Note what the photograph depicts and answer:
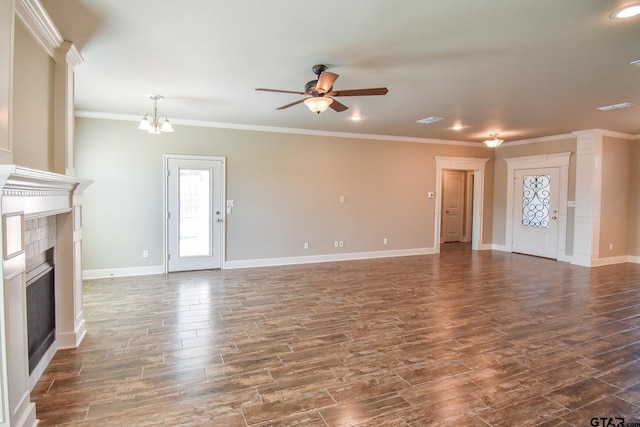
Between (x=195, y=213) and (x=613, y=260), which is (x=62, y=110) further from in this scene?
(x=613, y=260)

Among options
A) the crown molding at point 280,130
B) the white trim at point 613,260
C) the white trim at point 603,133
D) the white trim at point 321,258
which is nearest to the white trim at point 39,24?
the crown molding at point 280,130

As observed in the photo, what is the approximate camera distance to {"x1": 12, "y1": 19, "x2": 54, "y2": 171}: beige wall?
2.38m

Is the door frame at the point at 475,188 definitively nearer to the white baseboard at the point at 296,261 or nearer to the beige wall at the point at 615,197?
the white baseboard at the point at 296,261

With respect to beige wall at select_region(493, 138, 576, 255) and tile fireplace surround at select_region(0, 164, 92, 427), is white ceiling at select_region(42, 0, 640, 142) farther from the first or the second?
beige wall at select_region(493, 138, 576, 255)

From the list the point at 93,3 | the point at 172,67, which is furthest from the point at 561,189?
the point at 93,3

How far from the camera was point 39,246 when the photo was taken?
278 centimetres

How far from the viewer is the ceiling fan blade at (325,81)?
10.3 feet

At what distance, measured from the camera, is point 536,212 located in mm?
8266

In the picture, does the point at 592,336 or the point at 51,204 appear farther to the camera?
the point at 592,336

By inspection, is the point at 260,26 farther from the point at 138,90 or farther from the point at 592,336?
the point at 592,336

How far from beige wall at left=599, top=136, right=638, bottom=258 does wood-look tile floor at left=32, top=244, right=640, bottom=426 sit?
7.14ft

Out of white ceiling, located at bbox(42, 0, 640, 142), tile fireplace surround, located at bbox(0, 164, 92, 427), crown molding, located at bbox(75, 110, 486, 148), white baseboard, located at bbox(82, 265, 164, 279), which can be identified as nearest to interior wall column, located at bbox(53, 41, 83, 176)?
white ceiling, located at bbox(42, 0, 640, 142)

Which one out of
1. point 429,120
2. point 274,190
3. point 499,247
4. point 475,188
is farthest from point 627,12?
point 499,247

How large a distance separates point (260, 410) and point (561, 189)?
8038 mm
